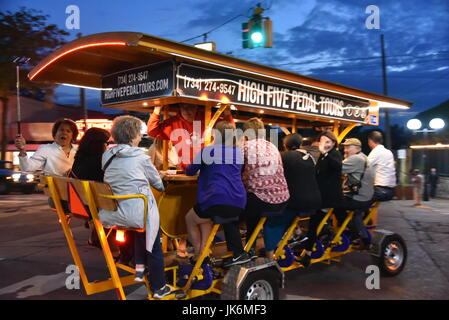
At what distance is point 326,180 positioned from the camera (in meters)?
5.41

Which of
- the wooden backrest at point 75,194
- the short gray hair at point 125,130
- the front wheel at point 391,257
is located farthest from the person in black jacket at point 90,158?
the front wheel at point 391,257

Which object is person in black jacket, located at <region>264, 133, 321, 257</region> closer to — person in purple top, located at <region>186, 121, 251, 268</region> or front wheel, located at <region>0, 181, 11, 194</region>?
person in purple top, located at <region>186, 121, 251, 268</region>

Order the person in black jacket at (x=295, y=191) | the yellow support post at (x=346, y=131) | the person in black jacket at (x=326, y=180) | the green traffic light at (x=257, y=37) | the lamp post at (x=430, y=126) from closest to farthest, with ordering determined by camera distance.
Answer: the person in black jacket at (x=295, y=191)
the person in black jacket at (x=326, y=180)
the yellow support post at (x=346, y=131)
the green traffic light at (x=257, y=37)
the lamp post at (x=430, y=126)

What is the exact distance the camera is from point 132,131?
3779 mm

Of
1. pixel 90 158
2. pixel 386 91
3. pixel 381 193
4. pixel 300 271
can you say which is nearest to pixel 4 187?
pixel 90 158

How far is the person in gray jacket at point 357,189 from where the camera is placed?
223 inches

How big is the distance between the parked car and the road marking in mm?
14021

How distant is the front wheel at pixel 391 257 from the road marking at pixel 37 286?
4370 mm

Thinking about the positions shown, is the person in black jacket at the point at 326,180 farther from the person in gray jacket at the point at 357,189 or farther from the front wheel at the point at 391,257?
the front wheel at the point at 391,257

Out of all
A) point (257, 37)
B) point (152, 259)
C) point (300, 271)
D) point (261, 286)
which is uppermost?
point (257, 37)

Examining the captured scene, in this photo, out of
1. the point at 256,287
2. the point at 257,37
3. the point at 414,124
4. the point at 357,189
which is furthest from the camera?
the point at 414,124

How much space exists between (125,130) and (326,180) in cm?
288

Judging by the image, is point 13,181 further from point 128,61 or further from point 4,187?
point 128,61
